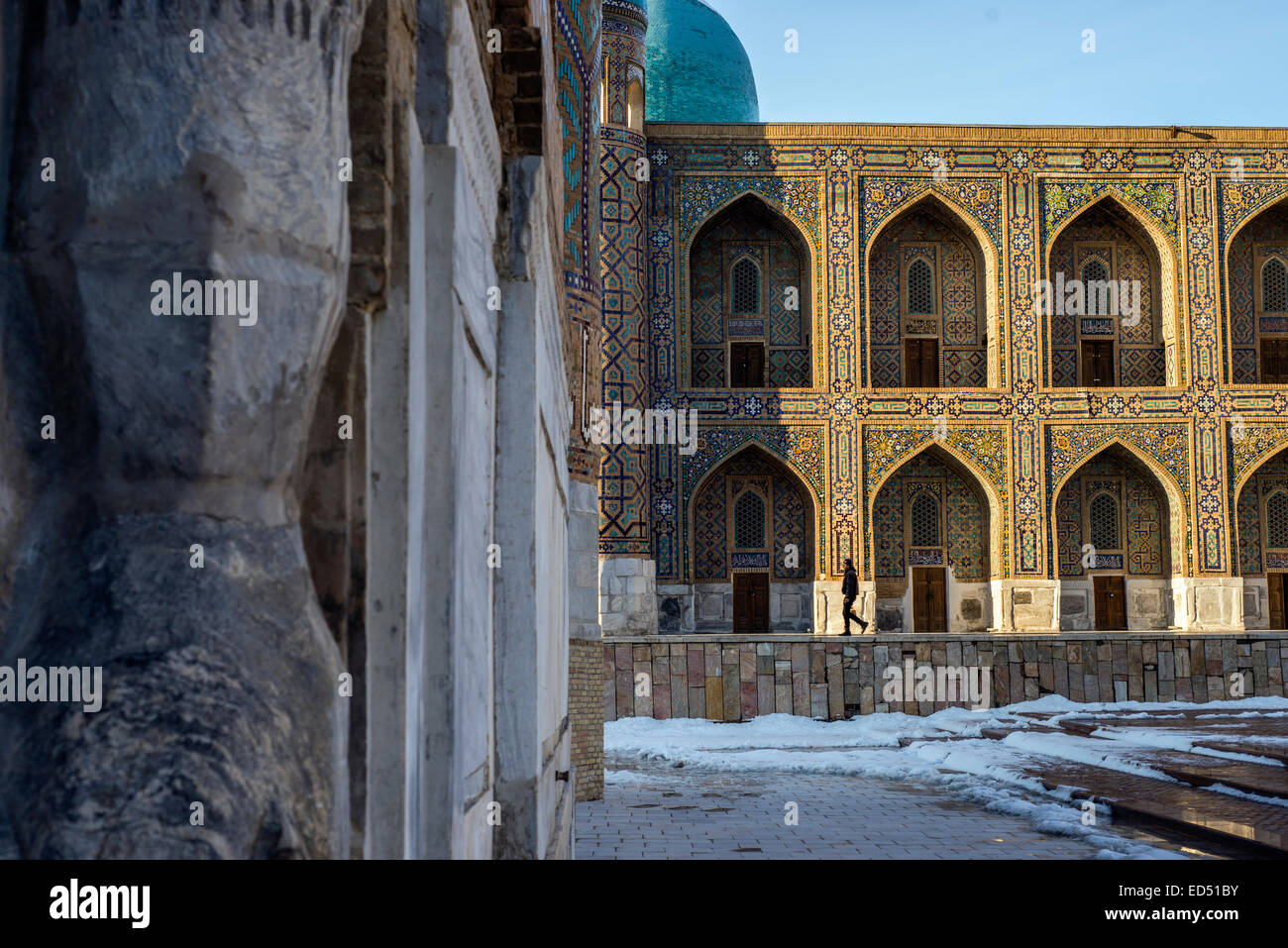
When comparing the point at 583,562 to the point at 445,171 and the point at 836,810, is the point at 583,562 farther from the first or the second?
the point at 445,171

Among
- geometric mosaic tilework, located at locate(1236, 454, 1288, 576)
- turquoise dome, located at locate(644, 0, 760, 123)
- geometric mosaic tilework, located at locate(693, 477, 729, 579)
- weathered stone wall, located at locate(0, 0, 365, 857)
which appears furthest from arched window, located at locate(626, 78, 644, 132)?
weathered stone wall, located at locate(0, 0, 365, 857)

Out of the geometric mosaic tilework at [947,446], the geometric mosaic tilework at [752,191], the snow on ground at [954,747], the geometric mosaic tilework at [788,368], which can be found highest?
the geometric mosaic tilework at [752,191]

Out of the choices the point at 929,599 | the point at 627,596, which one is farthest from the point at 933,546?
the point at 627,596

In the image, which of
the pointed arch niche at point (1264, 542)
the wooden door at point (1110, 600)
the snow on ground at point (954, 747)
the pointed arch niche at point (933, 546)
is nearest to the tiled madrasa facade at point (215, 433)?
the snow on ground at point (954, 747)

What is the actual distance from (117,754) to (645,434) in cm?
1623

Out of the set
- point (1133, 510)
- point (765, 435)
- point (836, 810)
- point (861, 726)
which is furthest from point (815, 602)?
point (836, 810)

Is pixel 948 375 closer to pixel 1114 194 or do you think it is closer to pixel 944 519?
pixel 944 519

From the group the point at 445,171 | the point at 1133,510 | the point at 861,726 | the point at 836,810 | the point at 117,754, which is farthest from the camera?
the point at 1133,510

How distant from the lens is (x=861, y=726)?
10883 mm

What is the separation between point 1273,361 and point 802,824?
607 inches

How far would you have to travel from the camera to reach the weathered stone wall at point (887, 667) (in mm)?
11367

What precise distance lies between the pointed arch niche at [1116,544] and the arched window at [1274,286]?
322 centimetres

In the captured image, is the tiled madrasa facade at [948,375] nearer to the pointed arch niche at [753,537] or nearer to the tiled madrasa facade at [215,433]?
the pointed arch niche at [753,537]
